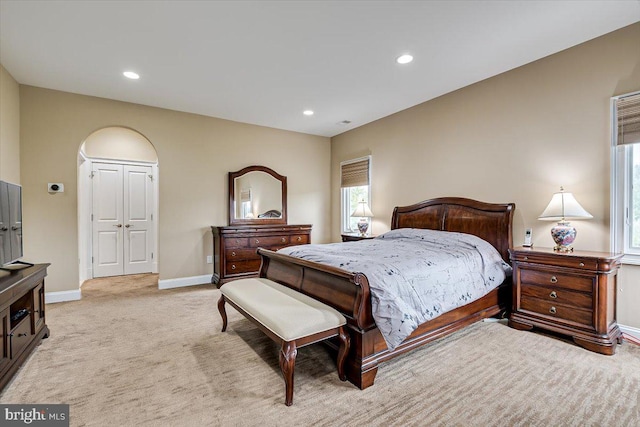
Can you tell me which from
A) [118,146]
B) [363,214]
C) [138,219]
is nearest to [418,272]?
[363,214]

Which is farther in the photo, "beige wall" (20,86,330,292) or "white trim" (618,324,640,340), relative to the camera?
"beige wall" (20,86,330,292)

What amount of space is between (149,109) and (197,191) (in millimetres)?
1345

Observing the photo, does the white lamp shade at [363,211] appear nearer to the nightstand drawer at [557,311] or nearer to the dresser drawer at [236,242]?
the dresser drawer at [236,242]

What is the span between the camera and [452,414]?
172 cm

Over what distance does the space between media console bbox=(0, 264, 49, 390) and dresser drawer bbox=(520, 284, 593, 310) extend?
4.06m

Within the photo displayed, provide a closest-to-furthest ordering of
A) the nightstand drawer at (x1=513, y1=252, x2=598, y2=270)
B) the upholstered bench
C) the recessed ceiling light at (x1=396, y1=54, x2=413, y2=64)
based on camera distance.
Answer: the upholstered bench
the nightstand drawer at (x1=513, y1=252, x2=598, y2=270)
the recessed ceiling light at (x1=396, y1=54, x2=413, y2=64)

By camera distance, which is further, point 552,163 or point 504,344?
point 552,163

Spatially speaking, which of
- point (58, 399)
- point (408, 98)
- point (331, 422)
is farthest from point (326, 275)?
point (408, 98)

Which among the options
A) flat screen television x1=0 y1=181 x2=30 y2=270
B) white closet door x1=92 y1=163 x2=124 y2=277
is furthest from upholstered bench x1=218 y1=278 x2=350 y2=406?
white closet door x1=92 y1=163 x2=124 y2=277

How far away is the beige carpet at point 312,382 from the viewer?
171cm

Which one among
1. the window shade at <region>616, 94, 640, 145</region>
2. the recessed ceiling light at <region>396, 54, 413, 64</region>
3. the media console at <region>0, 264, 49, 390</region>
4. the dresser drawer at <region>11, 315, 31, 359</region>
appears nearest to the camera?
the media console at <region>0, 264, 49, 390</region>

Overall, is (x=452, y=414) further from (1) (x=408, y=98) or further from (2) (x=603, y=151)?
(1) (x=408, y=98)

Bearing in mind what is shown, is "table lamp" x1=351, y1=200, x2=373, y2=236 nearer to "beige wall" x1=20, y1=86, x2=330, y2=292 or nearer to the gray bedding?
"beige wall" x1=20, y1=86, x2=330, y2=292

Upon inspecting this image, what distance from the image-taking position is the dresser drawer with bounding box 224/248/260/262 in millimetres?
4574
